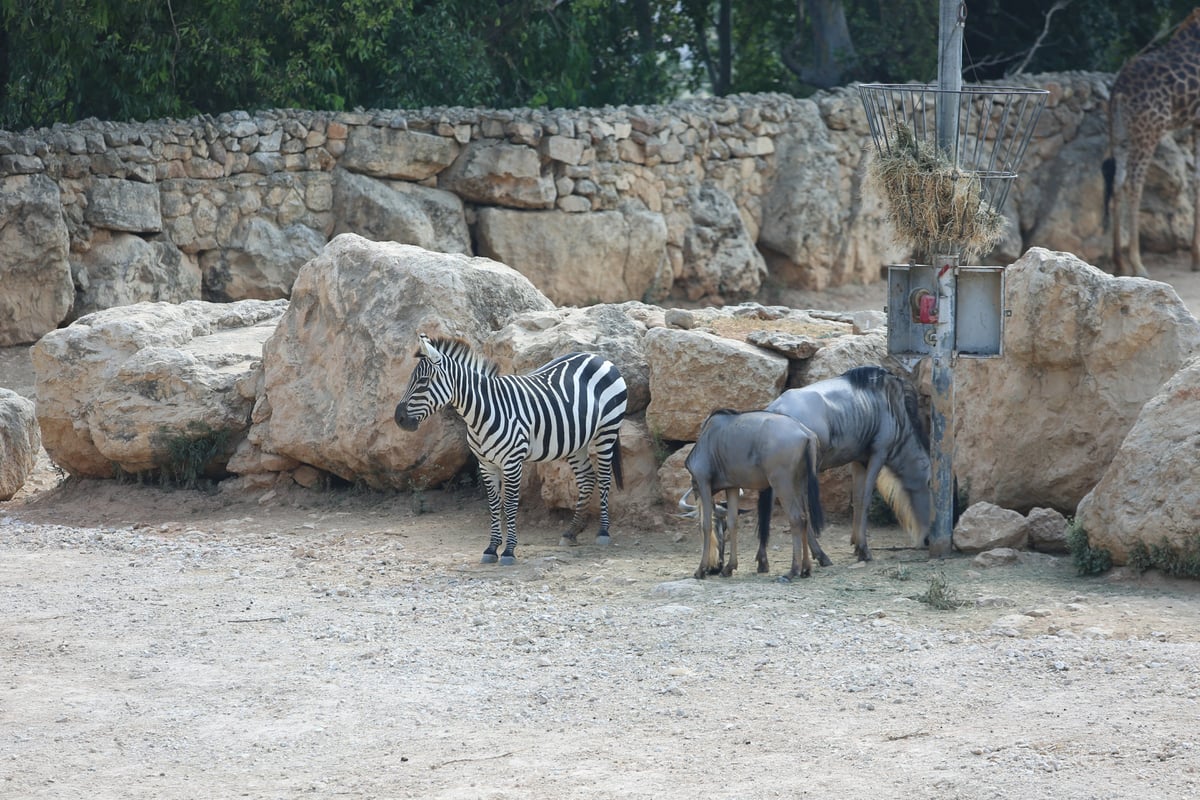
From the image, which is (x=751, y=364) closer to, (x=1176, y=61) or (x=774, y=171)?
(x=774, y=171)

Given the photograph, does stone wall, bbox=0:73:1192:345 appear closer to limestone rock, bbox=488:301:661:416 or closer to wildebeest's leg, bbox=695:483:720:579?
limestone rock, bbox=488:301:661:416

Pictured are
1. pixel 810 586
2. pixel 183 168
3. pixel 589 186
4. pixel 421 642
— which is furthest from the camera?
pixel 589 186

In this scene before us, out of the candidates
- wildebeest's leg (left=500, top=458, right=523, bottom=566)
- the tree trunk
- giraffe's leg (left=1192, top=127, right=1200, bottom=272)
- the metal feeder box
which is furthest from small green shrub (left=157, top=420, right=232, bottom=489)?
giraffe's leg (left=1192, top=127, right=1200, bottom=272)

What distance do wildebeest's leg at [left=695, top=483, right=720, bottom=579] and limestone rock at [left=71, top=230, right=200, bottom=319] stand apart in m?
9.12

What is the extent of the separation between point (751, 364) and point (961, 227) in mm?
1999

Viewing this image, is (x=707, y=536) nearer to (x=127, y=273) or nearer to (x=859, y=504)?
(x=859, y=504)

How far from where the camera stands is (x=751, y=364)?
10.2m

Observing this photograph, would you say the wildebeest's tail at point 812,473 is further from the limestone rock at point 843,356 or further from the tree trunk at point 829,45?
the tree trunk at point 829,45

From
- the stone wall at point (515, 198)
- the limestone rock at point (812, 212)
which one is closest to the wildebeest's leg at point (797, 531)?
the stone wall at point (515, 198)

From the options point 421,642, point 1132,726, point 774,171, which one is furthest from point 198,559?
point 774,171

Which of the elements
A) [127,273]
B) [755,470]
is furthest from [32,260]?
[755,470]

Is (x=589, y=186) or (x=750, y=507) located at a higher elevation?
(x=589, y=186)

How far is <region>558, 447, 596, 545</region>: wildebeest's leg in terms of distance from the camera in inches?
402

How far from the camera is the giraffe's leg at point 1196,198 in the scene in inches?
754
